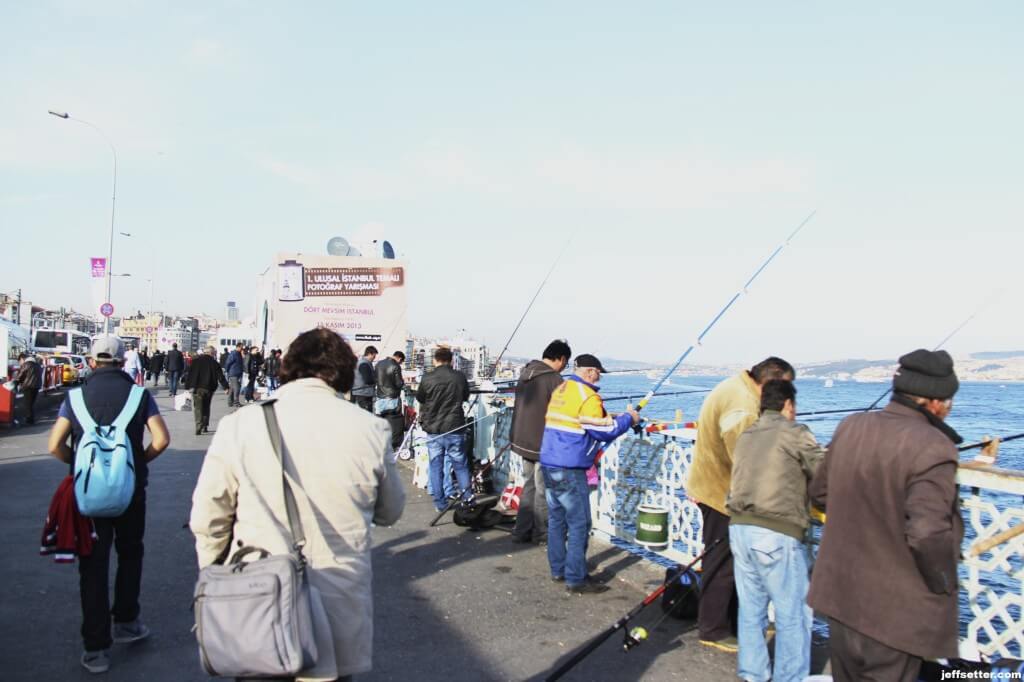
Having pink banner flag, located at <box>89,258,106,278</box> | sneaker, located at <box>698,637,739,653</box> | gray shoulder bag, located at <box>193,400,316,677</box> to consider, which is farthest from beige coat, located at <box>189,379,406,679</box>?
pink banner flag, located at <box>89,258,106,278</box>

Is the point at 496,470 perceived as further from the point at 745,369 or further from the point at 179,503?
the point at 745,369

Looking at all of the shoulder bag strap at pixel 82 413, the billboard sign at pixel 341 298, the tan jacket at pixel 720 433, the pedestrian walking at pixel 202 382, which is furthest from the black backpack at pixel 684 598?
the billboard sign at pixel 341 298

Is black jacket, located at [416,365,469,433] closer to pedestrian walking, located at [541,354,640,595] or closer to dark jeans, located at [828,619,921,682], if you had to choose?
pedestrian walking, located at [541,354,640,595]

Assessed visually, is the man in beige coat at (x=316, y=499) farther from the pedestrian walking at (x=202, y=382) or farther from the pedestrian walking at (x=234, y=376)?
the pedestrian walking at (x=234, y=376)

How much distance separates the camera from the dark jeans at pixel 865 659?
2.83 m

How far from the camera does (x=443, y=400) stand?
8.71 meters

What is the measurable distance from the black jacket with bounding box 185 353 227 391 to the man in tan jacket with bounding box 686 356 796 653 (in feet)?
39.2

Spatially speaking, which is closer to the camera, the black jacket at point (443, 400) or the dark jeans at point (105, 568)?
the dark jeans at point (105, 568)

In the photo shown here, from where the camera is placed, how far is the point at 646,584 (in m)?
6.12

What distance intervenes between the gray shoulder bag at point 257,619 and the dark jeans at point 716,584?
10.5 feet

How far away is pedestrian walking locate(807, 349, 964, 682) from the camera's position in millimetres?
2682

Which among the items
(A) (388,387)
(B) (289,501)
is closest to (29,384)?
(A) (388,387)

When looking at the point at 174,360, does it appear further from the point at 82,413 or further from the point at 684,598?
the point at 684,598

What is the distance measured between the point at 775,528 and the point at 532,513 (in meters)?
3.62
